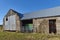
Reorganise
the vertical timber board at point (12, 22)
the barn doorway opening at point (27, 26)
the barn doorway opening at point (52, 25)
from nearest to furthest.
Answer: the barn doorway opening at point (52, 25) → the barn doorway opening at point (27, 26) → the vertical timber board at point (12, 22)

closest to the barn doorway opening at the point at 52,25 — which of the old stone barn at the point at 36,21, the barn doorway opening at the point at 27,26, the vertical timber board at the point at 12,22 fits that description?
the old stone barn at the point at 36,21

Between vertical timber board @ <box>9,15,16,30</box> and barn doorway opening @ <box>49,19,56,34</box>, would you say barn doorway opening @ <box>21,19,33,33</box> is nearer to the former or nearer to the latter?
vertical timber board @ <box>9,15,16,30</box>

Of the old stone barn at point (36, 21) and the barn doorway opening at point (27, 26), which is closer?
the old stone barn at point (36, 21)

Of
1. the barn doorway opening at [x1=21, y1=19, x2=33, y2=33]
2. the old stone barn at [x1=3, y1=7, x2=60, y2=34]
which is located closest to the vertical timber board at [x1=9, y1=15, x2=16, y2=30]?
the old stone barn at [x1=3, y1=7, x2=60, y2=34]

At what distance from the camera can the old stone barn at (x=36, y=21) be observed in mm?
23359

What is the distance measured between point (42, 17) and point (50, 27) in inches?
85.9

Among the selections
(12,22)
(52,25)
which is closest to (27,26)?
(12,22)

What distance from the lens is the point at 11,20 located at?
102 feet

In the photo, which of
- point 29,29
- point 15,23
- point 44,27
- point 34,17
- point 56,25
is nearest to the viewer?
point 56,25

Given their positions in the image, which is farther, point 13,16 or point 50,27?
point 13,16

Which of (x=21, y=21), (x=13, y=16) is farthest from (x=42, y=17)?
(x=13, y=16)

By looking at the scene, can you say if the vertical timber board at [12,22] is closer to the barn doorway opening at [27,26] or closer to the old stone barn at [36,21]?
the old stone barn at [36,21]

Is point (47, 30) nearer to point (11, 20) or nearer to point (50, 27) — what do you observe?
point (50, 27)

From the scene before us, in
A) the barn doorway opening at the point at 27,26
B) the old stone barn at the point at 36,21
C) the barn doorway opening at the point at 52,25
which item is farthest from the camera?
the barn doorway opening at the point at 27,26
